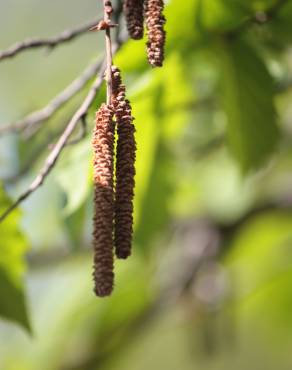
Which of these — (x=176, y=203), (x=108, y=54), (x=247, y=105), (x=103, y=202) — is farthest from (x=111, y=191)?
(x=176, y=203)

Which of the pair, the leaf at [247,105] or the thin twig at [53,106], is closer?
the thin twig at [53,106]

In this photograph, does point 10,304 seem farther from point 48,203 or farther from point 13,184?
point 48,203

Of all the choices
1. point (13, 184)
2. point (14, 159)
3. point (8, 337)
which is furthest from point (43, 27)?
point (13, 184)

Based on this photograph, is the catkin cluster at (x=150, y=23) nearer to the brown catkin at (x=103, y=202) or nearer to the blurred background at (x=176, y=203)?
the brown catkin at (x=103, y=202)

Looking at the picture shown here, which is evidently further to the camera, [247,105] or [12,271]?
[247,105]

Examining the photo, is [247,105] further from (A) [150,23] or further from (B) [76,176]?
(A) [150,23]

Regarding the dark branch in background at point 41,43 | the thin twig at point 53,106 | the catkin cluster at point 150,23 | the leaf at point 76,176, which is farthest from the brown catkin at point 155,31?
the leaf at point 76,176
